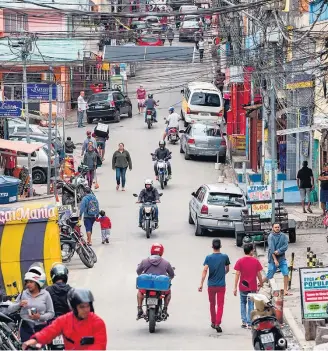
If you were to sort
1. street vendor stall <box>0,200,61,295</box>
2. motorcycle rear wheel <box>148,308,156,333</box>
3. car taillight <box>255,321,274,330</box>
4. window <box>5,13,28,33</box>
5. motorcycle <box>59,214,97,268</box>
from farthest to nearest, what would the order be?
window <box>5,13,28,33</box> → motorcycle <box>59,214,97,268</box> → street vendor stall <box>0,200,61,295</box> → motorcycle rear wheel <box>148,308,156,333</box> → car taillight <box>255,321,274,330</box>

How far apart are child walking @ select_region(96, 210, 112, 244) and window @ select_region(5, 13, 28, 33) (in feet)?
104

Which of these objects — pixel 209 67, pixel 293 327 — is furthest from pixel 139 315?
pixel 209 67

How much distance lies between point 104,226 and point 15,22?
33220 mm

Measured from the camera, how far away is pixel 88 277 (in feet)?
82.4

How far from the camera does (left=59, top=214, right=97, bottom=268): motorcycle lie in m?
26.2

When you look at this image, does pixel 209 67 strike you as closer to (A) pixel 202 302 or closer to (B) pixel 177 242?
(B) pixel 177 242

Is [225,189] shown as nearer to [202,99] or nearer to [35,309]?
[35,309]

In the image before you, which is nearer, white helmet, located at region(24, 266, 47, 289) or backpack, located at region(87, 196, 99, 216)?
white helmet, located at region(24, 266, 47, 289)

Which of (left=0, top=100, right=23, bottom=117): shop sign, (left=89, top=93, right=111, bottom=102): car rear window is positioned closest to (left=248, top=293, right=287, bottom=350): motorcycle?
(left=0, top=100, right=23, bottom=117): shop sign

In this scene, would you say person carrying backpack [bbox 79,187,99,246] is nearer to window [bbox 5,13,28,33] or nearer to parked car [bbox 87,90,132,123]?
parked car [bbox 87,90,132,123]

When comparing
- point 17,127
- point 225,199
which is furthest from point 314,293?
point 17,127

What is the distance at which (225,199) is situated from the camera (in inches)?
1230

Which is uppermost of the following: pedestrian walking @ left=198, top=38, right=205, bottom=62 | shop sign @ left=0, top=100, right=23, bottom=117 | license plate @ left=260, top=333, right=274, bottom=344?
pedestrian walking @ left=198, top=38, right=205, bottom=62

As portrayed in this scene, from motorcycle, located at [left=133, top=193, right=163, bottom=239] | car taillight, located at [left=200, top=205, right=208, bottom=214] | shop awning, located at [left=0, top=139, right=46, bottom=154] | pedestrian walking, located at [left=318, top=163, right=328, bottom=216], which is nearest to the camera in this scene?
motorcycle, located at [left=133, top=193, right=163, bottom=239]
